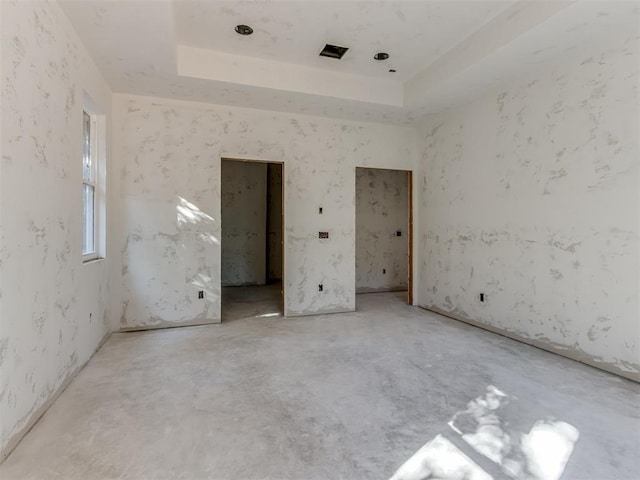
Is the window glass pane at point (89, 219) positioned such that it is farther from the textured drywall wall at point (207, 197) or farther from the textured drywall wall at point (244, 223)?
the textured drywall wall at point (244, 223)

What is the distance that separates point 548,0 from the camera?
2541 mm

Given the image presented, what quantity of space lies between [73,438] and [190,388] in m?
0.75

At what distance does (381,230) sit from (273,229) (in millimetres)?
2735

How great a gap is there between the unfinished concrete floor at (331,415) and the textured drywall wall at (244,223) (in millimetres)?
3966

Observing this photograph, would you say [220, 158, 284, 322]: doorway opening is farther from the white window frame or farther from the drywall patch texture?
the white window frame

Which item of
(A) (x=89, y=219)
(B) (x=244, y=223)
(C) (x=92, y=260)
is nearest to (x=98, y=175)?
(A) (x=89, y=219)

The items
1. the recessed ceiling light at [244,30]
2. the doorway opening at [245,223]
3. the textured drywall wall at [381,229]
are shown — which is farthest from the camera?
the doorway opening at [245,223]

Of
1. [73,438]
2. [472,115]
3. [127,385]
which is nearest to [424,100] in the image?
[472,115]

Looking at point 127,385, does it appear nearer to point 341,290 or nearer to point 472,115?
point 341,290

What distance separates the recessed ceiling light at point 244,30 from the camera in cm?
311

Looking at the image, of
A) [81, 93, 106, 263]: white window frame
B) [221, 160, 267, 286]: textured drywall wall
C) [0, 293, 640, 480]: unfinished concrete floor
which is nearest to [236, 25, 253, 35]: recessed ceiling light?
[81, 93, 106, 263]: white window frame

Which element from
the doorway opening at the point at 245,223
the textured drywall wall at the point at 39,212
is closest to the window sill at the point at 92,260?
the textured drywall wall at the point at 39,212

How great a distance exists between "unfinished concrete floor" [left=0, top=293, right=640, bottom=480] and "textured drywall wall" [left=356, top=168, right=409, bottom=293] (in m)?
3.26

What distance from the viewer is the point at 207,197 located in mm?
4285
